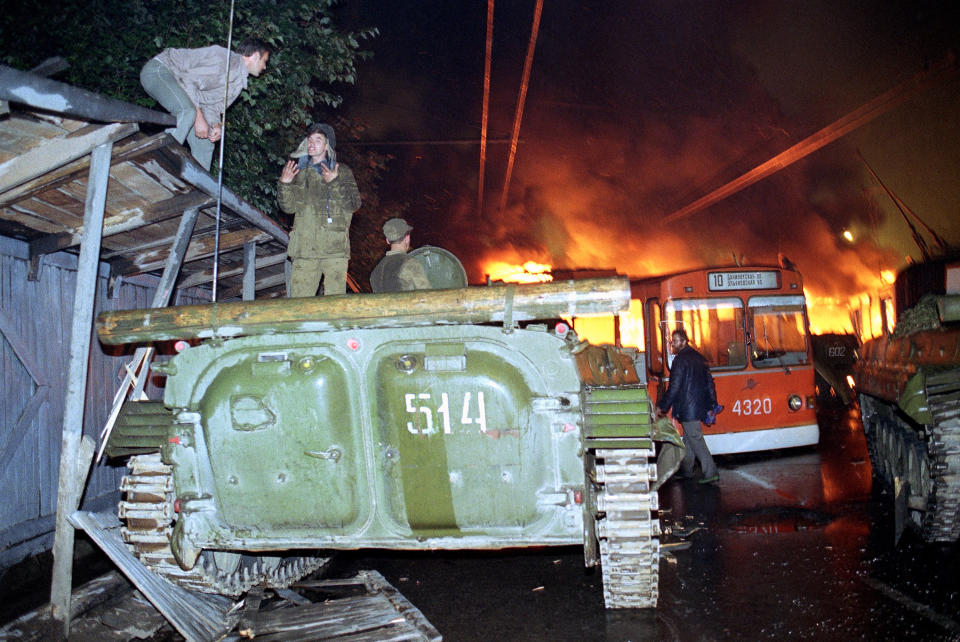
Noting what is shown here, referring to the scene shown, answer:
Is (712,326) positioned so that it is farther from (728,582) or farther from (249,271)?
(249,271)

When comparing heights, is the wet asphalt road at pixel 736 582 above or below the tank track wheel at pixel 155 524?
below

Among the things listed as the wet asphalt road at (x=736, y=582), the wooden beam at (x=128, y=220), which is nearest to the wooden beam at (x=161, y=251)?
the wooden beam at (x=128, y=220)

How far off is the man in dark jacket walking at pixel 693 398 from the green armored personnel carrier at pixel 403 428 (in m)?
5.27

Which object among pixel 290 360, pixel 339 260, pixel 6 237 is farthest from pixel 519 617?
pixel 6 237

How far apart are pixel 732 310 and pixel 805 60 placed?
1081cm

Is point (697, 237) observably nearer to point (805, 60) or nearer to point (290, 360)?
point (805, 60)

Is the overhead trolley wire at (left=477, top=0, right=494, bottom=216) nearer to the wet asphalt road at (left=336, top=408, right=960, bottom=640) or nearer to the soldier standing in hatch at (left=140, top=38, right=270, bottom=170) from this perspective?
the soldier standing in hatch at (left=140, top=38, right=270, bottom=170)

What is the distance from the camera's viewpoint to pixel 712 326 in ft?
38.5

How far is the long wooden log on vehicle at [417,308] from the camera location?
4.38m

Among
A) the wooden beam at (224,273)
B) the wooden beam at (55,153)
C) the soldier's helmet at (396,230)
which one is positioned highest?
the wooden beam at (55,153)

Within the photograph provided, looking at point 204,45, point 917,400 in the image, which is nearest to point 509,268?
point 204,45

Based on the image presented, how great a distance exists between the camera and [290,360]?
4.57 metres

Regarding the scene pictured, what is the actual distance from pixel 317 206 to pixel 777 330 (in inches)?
326

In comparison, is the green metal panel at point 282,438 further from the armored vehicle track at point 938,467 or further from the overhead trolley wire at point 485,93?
the overhead trolley wire at point 485,93
